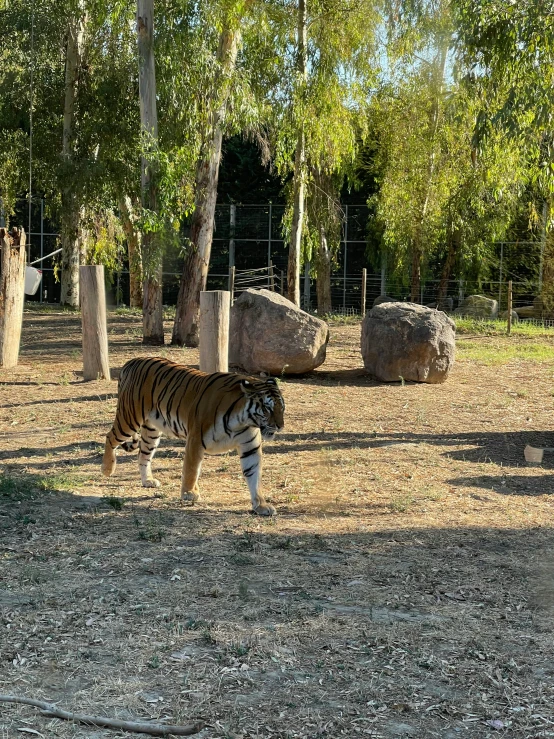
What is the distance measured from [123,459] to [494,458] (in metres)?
3.57

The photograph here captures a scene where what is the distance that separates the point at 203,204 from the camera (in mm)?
16516

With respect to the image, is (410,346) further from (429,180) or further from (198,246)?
(429,180)

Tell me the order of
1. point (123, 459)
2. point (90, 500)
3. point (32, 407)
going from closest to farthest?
1. point (90, 500)
2. point (123, 459)
3. point (32, 407)

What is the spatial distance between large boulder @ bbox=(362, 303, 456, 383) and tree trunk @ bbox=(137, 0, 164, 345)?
4184 millimetres

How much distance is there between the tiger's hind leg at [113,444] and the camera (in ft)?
24.0

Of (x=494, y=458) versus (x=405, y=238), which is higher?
(x=405, y=238)

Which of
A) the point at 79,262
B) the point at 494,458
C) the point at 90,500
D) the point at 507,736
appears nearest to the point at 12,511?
the point at 90,500

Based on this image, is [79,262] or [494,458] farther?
[79,262]

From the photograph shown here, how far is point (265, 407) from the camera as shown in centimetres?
627

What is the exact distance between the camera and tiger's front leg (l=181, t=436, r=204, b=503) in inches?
257

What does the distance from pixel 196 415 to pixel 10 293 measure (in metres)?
8.27

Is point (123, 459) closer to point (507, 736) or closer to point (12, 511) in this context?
point (12, 511)

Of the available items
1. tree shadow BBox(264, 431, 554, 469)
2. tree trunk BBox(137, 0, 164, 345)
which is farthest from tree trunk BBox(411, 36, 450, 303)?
tree shadow BBox(264, 431, 554, 469)

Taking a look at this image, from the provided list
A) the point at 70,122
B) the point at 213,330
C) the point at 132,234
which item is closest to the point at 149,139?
the point at 213,330
